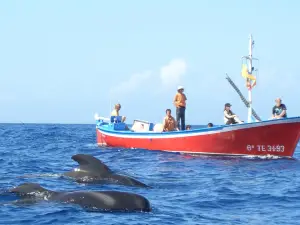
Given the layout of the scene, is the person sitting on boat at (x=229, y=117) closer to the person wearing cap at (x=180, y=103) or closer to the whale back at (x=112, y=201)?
the person wearing cap at (x=180, y=103)

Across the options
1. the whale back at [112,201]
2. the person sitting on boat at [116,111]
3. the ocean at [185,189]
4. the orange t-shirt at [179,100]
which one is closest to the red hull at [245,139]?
the ocean at [185,189]

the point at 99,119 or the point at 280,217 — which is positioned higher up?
the point at 99,119

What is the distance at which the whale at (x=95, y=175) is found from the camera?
50.2 ft

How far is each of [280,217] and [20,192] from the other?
5.53 metres

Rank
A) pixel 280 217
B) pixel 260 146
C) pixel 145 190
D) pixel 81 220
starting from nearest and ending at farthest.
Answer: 1. pixel 81 220
2. pixel 280 217
3. pixel 145 190
4. pixel 260 146

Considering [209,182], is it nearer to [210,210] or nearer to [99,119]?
[210,210]

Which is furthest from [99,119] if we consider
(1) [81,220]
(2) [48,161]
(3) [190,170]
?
(1) [81,220]

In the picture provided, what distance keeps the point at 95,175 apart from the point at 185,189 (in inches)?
94.2

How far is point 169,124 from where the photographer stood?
27.6 meters

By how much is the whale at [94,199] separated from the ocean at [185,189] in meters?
0.23

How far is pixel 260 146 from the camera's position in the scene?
25.1 metres

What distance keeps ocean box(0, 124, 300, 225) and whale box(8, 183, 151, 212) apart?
0.75ft

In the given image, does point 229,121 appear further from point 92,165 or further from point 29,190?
point 29,190

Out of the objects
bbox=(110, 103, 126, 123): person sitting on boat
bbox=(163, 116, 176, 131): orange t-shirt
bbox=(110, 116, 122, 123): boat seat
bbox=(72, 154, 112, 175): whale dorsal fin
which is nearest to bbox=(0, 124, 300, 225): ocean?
bbox=(72, 154, 112, 175): whale dorsal fin
